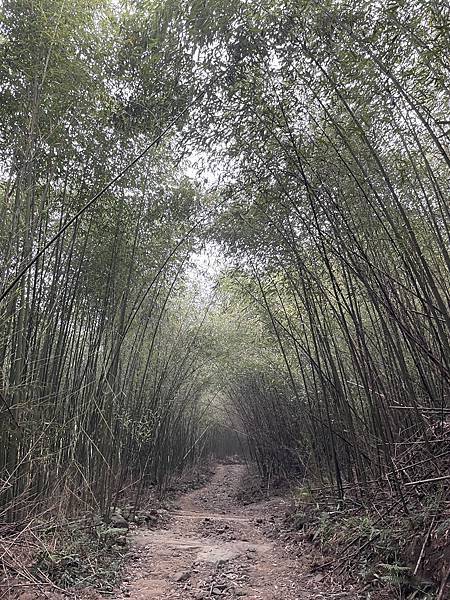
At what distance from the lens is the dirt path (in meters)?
2.63

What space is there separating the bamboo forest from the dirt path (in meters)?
0.03

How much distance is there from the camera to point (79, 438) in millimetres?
3801

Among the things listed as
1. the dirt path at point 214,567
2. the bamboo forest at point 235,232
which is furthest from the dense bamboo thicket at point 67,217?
the dirt path at point 214,567

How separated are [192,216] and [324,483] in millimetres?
2848

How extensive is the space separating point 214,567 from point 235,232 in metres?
2.70

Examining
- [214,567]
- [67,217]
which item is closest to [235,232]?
[67,217]

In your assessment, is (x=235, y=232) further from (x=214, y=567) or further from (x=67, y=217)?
(x=214, y=567)

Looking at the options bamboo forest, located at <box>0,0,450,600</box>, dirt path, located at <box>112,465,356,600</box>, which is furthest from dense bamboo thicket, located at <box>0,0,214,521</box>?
dirt path, located at <box>112,465,356,600</box>

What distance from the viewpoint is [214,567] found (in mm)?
3090

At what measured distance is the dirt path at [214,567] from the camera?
263 cm

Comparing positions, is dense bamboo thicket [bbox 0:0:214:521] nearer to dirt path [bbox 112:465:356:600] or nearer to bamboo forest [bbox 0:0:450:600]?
bamboo forest [bbox 0:0:450:600]

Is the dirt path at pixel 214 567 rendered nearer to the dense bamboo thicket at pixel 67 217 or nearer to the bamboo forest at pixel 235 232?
the bamboo forest at pixel 235 232

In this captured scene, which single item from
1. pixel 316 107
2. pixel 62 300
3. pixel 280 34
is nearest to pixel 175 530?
pixel 62 300

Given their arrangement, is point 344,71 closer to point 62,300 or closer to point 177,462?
point 62,300
